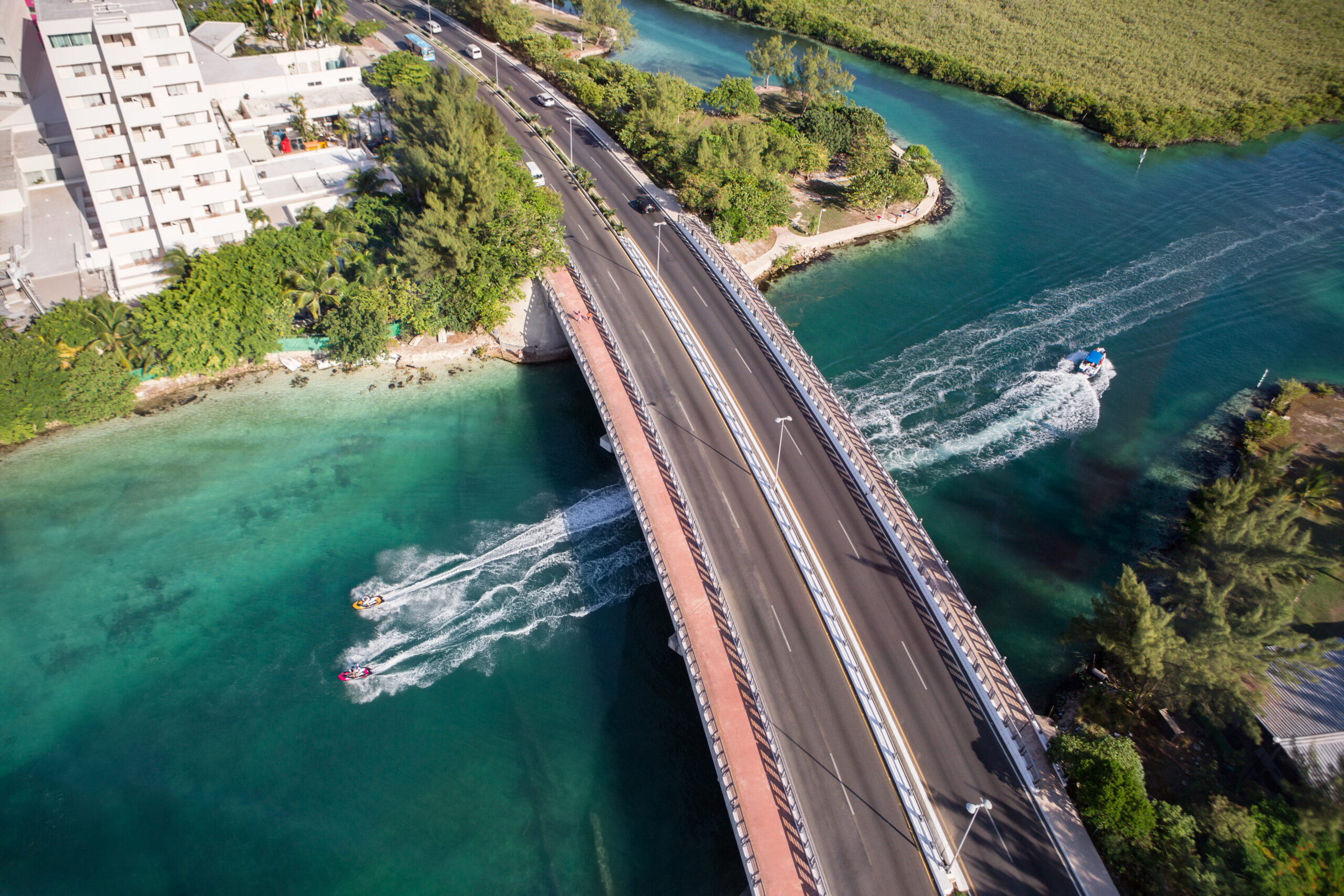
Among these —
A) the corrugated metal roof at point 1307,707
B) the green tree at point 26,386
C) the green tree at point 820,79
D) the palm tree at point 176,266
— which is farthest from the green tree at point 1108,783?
the green tree at point 820,79

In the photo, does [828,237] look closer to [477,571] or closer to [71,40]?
[477,571]

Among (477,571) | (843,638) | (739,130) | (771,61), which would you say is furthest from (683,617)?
(771,61)

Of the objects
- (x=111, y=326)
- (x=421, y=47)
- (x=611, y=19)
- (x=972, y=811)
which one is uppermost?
(x=611, y=19)

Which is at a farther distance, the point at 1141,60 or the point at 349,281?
the point at 1141,60

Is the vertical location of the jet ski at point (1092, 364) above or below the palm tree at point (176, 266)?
below

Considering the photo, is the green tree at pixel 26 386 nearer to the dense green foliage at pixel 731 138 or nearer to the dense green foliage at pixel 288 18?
the dense green foliage at pixel 731 138

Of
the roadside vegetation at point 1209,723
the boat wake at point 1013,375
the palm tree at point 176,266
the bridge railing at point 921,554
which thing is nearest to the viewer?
the roadside vegetation at point 1209,723

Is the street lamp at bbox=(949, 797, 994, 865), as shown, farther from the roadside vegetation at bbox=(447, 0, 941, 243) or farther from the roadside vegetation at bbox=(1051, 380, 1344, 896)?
the roadside vegetation at bbox=(447, 0, 941, 243)

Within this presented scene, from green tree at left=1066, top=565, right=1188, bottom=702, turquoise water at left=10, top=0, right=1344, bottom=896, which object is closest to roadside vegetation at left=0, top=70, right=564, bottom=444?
turquoise water at left=10, top=0, right=1344, bottom=896
